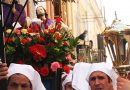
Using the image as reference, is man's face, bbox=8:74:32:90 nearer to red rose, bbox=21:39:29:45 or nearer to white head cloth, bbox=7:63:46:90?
white head cloth, bbox=7:63:46:90

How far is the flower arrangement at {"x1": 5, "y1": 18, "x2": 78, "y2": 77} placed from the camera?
19.4 ft

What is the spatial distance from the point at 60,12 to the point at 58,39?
1928cm

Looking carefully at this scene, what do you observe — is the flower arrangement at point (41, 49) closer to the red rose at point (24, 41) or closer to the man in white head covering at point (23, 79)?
the red rose at point (24, 41)

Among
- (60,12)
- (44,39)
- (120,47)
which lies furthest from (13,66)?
(60,12)

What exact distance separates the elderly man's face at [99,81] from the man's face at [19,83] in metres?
0.85

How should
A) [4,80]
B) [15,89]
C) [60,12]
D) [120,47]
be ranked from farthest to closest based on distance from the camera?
[60,12]
[120,47]
[15,89]
[4,80]

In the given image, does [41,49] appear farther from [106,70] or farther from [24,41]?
[106,70]

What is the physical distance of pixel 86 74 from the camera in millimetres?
6195

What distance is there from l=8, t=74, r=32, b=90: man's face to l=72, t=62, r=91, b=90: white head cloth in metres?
0.83

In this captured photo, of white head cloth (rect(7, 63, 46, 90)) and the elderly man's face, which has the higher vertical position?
white head cloth (rect(7, 63, 46, 90))

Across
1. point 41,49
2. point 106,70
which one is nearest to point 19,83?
point 41,49

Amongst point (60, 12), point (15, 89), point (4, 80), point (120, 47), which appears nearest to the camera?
point (4, 80)

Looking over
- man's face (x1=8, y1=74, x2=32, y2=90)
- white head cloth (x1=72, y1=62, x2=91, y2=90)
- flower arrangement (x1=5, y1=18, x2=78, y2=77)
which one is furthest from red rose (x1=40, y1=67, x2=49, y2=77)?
man's face (x1=8, y1=74, x2=32, y2=90)

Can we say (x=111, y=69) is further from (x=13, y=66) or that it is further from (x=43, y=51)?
(x=13, y=66)
